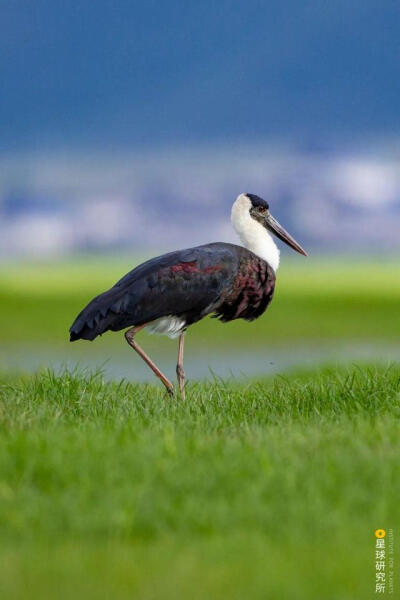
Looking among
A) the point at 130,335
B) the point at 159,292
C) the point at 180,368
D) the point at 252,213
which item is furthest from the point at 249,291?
the point at 130,335

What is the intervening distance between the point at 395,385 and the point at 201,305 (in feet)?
6.79

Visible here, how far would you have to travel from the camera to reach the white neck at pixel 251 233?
9.11m

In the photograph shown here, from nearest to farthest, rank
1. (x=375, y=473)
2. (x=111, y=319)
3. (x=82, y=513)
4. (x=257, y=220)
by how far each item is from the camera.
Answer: (x=82, y=513) → (x=375, y=473) → (x=111, y=319) → (x=257, y=220)

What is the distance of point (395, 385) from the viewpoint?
841 centimetres

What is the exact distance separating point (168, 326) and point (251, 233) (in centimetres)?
145

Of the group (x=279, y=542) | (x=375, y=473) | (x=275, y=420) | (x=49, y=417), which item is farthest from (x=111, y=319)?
(x=279, y=542)

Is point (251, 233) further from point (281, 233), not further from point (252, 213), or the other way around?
point (281, 233)

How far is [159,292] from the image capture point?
806 centimetres

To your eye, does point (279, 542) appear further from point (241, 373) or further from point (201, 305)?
point (241, 373)

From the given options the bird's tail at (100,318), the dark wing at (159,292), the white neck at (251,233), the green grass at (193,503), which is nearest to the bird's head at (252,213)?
the white neck at (251,233)

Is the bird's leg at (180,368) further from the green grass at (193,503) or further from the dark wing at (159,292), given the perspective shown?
the green grass at (193,503)

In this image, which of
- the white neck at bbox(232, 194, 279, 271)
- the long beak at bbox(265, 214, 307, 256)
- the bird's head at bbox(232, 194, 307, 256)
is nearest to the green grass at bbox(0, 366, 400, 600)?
the white neck at bbox(232, 194, 279, 271)

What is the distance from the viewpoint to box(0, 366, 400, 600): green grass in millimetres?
3762

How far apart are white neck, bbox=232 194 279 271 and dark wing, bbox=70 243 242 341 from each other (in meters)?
0.85
